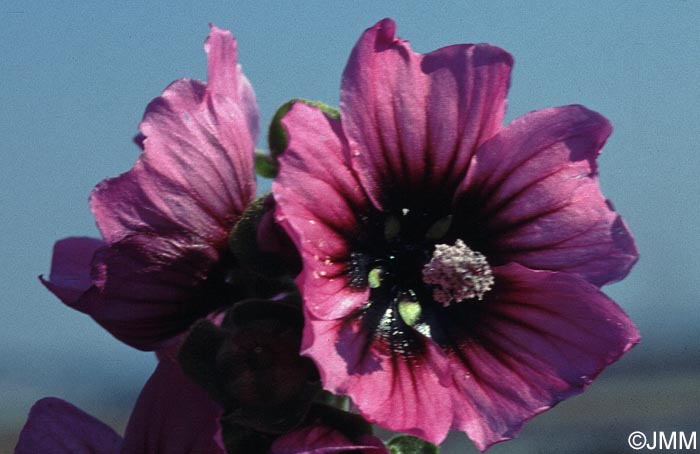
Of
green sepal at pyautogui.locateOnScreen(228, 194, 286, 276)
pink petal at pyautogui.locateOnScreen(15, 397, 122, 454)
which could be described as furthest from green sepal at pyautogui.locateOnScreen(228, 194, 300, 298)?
pink petal at pyautogui.locateOnScreen(15, 397, 122, 454)

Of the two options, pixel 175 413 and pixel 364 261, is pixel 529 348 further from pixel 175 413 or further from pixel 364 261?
pixel 175 413

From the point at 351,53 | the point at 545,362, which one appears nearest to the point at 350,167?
the point at 351,53

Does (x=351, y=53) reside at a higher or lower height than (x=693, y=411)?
higher

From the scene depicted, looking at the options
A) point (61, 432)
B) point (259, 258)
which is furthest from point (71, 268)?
point (259, 258)

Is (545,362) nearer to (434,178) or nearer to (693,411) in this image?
(434,178)

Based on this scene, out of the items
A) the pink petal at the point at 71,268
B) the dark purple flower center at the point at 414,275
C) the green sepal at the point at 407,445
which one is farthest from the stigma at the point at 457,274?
the pink petal at the point at 71,268

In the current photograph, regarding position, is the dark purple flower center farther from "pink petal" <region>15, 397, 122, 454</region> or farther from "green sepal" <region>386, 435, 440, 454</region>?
"pink petal" <region>15, 397, 122, 454</region>
